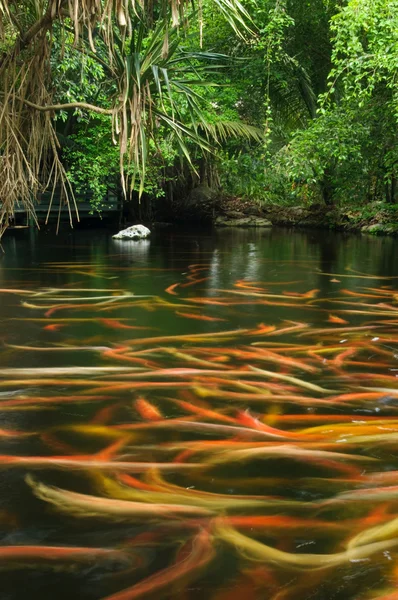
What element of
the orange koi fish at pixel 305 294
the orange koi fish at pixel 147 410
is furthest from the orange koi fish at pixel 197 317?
the orange koi fish at pixel 147 410

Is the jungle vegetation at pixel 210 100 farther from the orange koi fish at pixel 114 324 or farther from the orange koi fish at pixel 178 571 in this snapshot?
the orange koi fish at pixel 178 571

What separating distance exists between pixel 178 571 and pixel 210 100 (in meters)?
15.9

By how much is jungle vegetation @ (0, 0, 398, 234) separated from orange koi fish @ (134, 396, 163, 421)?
1.92 metres

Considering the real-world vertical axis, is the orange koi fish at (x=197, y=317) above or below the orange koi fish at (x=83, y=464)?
above

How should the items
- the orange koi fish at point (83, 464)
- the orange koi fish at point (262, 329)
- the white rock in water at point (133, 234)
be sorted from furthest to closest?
the white rock in water at point (133, 234)
the orange koi fish at point (262, 329)
the orange koi fish at point (83, 464)

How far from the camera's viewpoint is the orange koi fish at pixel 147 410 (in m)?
3.29

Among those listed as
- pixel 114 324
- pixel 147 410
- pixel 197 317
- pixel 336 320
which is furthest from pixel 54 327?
pixel 336 320

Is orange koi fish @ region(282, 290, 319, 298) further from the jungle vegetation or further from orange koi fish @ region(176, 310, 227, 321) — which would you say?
the jungle vegetation

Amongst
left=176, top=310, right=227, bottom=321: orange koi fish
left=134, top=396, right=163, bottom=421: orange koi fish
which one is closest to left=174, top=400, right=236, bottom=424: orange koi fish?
left=134, top=396, right=163, bottom=421: orange koi fish

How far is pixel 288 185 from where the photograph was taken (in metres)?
19.2

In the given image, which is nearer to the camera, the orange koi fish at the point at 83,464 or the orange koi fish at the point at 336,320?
the orange koi fish at the point at 83,464

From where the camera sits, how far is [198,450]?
2.90 meters

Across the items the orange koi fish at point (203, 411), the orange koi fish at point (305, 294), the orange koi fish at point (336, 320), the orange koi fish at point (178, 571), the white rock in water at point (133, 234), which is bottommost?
the orange koi fish at point (178, 571)

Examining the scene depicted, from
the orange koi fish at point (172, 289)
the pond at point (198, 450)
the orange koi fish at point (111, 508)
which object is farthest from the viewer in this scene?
the orange koi fish at point (172, 289)
